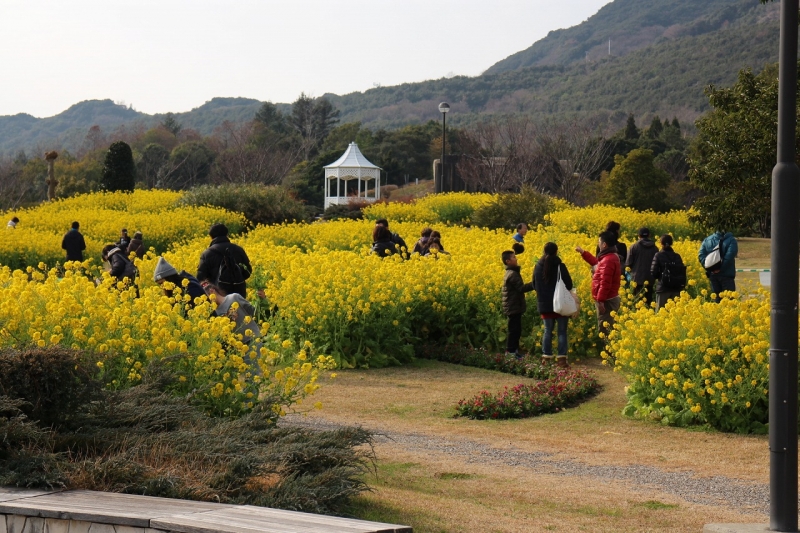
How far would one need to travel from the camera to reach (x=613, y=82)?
410 feet

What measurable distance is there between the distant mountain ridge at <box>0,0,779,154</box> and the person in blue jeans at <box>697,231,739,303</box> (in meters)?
66.1

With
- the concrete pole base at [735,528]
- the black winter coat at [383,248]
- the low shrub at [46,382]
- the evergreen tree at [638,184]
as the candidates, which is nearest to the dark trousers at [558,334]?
the black winter coat at [383,248]

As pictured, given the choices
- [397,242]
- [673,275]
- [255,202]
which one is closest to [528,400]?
[673,275]

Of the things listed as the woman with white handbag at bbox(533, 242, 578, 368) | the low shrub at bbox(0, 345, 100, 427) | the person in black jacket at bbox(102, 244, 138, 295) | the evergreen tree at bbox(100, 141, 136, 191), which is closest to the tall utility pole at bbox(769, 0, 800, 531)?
the low shrub at bbox(0, 345, 100, 427)

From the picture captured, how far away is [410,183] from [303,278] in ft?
198

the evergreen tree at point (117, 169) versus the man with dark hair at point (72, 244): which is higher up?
the evergreen tree at point (117, 169)

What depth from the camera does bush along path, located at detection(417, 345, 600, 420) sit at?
9.93 metres

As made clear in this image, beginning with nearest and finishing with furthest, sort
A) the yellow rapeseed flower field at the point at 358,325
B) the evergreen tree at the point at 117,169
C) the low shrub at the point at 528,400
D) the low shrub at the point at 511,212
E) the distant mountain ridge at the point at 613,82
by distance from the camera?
1. the yellow rapeseed flower field at the point at 358,325
2. the low shrub at the point at 528,400
3. the low shrub at the point at 511,212
4. the evergreen tree at the point at 117,169
5. the distant mountain ridge at the point at 613,82

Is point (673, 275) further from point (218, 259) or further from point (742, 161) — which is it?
point (218, 259)

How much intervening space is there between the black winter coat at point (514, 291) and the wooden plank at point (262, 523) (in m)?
8.28

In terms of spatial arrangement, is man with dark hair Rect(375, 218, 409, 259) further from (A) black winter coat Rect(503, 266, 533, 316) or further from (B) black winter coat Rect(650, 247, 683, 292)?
(B) black winter coat Rect(650, 247, 683, 292)

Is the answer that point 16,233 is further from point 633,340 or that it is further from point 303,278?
point 633,340

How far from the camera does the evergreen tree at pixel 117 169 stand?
37469mm

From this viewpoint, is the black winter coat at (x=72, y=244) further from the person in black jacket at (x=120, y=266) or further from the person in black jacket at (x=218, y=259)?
the person in black jacket at (x=218, y=259)
